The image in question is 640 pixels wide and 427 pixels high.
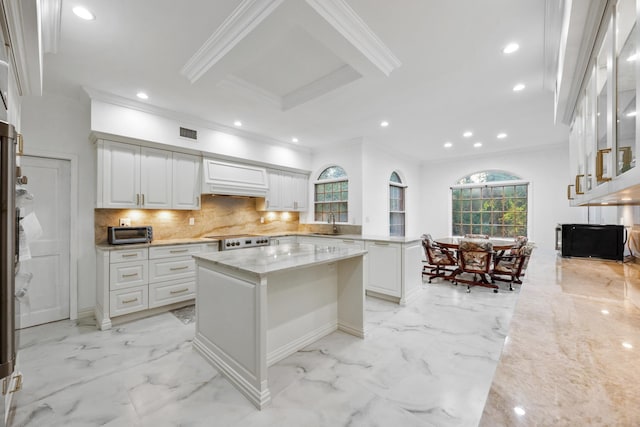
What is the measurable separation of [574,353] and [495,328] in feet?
8.21

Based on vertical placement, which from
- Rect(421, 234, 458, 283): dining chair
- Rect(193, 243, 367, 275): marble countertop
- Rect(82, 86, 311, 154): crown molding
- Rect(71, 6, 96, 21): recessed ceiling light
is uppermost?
Rect(71, 6, 96, 21): recessed ceiling light

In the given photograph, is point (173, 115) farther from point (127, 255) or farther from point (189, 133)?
point (127, 255)

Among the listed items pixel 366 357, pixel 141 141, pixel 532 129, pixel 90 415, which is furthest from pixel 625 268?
pixel 141 141

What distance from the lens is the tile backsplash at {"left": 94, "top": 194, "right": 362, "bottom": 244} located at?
142 inches

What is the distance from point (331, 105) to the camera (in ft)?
11.7

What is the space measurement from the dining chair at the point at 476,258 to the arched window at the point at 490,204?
2213 mm

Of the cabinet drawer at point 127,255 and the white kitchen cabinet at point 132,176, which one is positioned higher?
the white kitchen cabinet at point 132,176

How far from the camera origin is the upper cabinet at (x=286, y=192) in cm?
506

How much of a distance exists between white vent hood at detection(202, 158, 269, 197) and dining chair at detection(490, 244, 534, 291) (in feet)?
14.0

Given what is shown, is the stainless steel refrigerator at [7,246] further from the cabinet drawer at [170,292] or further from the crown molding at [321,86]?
the crown molding at [321,86]

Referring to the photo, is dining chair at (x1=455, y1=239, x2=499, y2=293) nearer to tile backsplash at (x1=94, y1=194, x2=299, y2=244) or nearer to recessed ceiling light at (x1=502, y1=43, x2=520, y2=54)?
recessed ceiling light at (x1=502, y1=43, x2=520, y2=54)

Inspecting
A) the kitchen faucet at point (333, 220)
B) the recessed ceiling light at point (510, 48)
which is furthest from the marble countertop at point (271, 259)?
the kitchen faucet at point (333, 220)

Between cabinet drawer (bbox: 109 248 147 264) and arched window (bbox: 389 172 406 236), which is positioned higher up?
arched window (bbox: 389 172 406 236)

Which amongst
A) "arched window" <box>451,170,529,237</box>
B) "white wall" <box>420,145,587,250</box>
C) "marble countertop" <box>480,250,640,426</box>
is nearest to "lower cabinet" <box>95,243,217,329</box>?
"marble countertop" <box>480,250,640,426</box>
